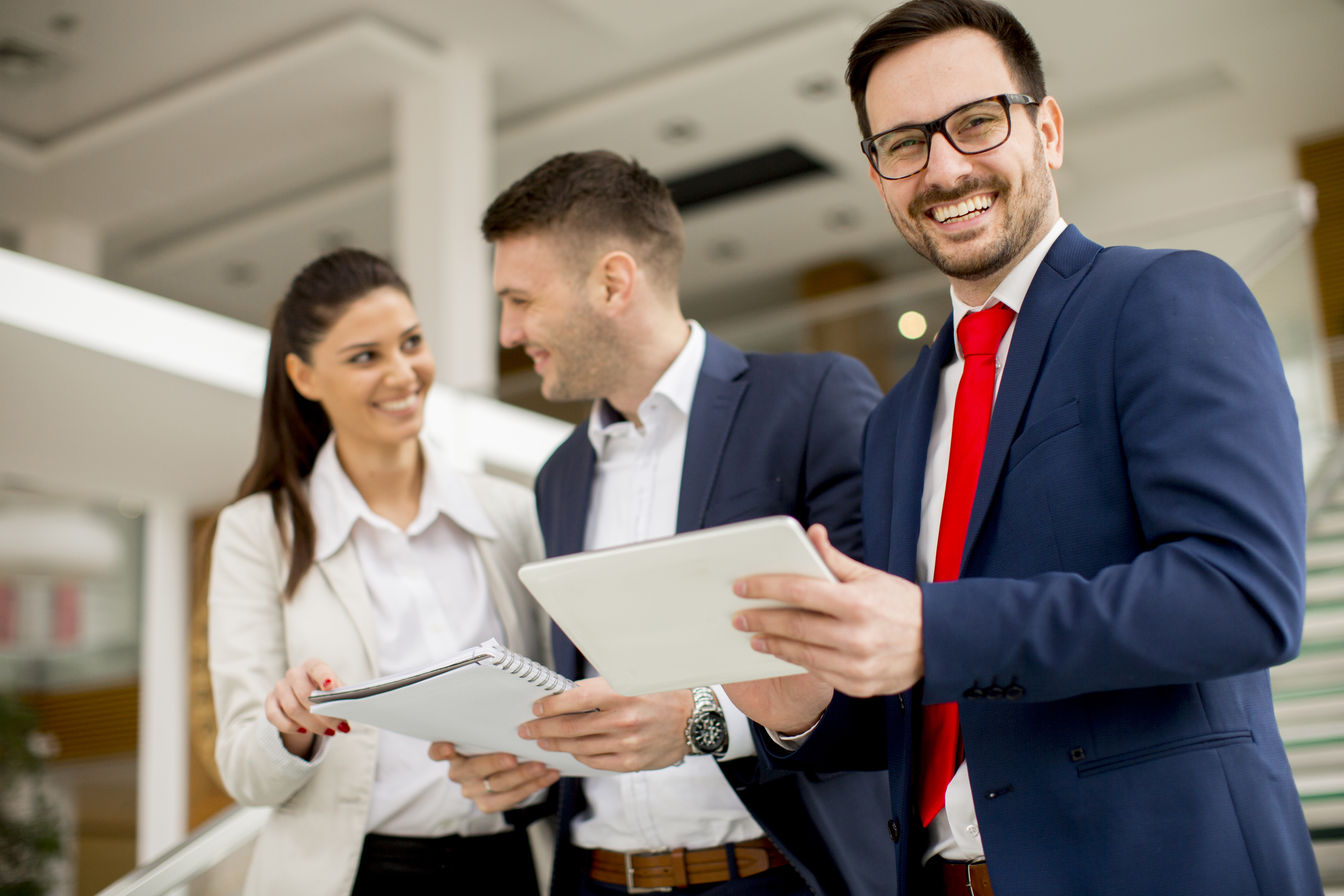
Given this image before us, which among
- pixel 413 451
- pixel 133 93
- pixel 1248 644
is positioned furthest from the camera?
pixel 133 93

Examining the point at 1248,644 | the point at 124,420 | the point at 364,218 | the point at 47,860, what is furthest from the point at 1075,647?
the point at 364,218

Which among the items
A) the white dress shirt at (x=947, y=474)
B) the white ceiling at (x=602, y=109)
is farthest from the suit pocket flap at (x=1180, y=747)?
the white ceiling at (x=602, y=109)

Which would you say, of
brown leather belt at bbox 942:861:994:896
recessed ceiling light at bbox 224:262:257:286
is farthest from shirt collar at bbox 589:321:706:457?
recessed ceiling light at bbox 224:262:257:286

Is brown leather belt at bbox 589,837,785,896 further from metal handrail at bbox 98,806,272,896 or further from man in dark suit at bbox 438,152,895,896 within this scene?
metal handrail at bbox 98,806,272,896

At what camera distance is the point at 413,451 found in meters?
2.48

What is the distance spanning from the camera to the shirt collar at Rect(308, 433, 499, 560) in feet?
7.39

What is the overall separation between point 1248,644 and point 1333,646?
4.24m

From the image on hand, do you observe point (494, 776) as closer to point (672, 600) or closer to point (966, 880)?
point (966, 880)

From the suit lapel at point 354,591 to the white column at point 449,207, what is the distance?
4606 mm

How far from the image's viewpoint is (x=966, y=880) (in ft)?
4.58

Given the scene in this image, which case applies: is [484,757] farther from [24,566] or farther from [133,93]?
[24,566]

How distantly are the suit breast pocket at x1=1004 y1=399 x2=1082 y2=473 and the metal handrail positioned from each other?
1815 millimetres

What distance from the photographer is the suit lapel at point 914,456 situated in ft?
4.94

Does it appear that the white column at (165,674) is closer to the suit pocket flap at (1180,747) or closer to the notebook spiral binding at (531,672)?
the notebook spiral binding at (531,672)
